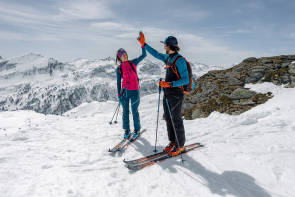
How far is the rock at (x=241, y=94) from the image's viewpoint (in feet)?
41.3

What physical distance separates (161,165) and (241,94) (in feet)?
31.9

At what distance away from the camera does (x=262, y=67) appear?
1509 centimetres

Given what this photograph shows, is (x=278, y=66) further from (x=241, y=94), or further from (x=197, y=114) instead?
(x=197, y=114)

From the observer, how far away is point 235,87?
14.1 m

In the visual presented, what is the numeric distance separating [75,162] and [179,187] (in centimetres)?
378

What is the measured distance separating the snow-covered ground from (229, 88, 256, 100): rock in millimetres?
3378

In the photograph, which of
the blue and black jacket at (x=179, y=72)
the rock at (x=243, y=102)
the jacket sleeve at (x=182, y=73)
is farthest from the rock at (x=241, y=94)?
the jacket sleeve at (x=182, y=73)

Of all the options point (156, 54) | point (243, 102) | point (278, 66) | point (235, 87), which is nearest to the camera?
point (156, 54)

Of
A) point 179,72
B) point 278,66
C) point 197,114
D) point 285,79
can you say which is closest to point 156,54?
point 179,72

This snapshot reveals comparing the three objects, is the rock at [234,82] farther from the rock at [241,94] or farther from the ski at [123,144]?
the ski at [123,144]

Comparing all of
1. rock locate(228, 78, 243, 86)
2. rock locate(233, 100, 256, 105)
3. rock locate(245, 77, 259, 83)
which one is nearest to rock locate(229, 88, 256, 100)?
rock locate(233, 100, 256, 105)

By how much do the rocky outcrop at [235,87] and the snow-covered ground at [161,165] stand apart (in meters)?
2.85

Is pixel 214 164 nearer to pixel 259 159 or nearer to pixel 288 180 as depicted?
pixel 259 159

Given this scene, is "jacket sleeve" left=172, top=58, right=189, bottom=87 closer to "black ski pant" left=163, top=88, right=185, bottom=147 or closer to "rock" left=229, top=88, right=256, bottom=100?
"black ski pant" left=163, top=88, right=185, bottom=147
